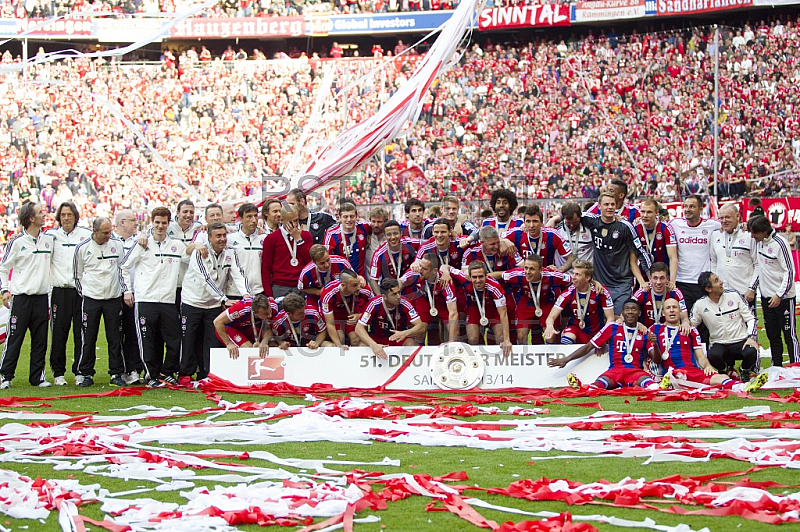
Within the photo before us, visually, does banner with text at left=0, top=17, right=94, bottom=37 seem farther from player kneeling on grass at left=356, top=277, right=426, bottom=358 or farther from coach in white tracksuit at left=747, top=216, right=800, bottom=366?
coach in white tracksuit at left=747, top=216, right=800, bottom=366

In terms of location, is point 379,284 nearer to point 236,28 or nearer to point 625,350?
point 625,350

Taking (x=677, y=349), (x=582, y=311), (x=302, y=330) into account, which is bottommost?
(x=677, y=349)

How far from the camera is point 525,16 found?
3250cm

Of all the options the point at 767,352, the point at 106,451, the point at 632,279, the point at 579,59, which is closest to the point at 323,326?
the point at 632,279

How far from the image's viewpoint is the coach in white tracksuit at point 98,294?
11102 millimetres

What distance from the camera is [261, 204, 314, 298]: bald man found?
10977mm

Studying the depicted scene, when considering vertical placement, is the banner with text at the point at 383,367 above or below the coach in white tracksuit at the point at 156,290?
below

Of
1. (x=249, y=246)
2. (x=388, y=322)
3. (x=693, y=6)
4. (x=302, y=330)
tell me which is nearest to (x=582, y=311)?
(x=388, y=322)

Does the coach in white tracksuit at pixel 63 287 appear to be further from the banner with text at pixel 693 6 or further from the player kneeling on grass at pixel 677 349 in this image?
the banner with text at pixel 693 6

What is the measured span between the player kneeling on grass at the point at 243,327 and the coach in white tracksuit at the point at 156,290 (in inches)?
23.6

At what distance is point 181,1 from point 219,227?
26329 mm

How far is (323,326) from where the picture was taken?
425 inches

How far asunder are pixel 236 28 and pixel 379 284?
26507 millimetres

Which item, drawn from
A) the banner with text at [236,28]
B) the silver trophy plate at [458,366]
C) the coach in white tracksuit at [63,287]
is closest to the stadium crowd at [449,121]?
the banner with text at [236,28]
